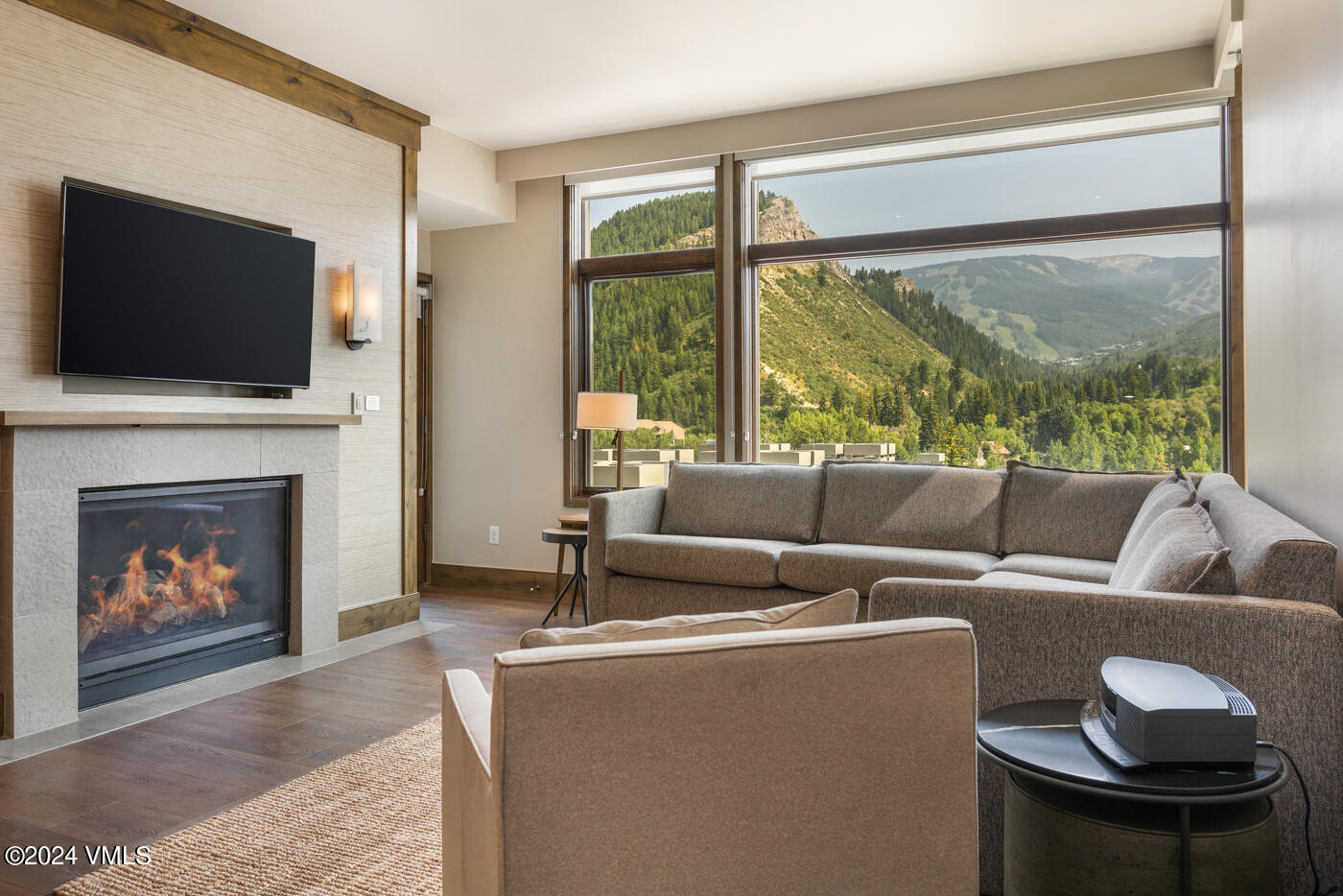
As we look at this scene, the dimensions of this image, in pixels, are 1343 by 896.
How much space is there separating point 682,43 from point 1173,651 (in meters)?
3.29

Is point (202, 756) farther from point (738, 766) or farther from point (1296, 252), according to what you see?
point (1296, 252)

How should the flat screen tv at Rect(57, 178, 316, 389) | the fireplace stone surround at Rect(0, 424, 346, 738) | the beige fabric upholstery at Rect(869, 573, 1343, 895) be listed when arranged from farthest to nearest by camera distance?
1. the flat screen tv at Rect(57, 178, 316, 389)
2. the fireplace stone surround at Rect(0, 424, 346, 738)
3. the beige fabric upholstery at Rect(869, 573, 1343, 895)

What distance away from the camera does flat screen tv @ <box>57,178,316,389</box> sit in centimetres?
308

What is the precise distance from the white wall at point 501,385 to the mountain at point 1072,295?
2.39 m

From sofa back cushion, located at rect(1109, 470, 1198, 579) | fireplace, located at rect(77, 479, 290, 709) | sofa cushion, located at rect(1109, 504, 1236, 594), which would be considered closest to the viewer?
sofa cushion, located at rect(1109, 504, 1236, 594)

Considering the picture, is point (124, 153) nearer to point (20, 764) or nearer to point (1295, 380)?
point (20, 764)

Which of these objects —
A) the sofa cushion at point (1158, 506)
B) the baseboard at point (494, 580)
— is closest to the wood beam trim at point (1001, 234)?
the sofa cushion at point (1158, 506)

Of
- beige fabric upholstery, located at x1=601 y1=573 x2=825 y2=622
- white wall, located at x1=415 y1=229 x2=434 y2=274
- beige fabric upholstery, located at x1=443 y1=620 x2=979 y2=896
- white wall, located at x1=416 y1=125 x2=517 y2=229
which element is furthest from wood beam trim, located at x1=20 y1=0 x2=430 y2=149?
beige fabric upholstery, located at x1=443 y1=620 x2=979 y2=896

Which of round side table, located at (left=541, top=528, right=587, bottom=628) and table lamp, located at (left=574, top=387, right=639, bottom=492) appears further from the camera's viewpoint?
table lamp, located at (left=574, top=387, right=639, bottom=492)

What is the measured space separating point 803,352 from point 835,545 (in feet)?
5.05

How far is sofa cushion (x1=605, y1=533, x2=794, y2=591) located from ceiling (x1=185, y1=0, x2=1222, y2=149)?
225 cm

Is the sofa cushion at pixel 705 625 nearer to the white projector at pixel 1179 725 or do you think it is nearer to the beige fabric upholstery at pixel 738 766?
the beige fabric upholstery at pixel 738 766

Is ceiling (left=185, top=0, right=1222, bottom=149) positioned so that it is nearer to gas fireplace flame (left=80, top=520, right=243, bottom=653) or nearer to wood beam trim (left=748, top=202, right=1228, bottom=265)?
wood beam trim (left=748, top=202, right=1228, bottom=265)

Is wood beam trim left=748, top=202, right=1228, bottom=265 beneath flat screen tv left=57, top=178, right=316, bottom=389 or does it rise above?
above
